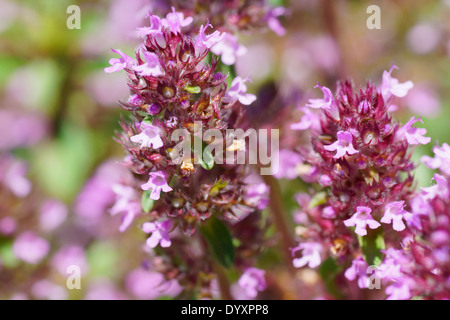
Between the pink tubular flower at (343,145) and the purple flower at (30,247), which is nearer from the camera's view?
the pink tubular flower at (343,145)

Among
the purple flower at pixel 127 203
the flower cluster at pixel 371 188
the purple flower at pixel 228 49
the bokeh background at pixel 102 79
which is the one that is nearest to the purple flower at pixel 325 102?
the flower cluster at pixel 371 188

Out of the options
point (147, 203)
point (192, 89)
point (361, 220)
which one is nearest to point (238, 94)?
point (192, 89)

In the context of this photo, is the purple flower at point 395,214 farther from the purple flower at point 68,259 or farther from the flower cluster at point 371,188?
the purple flower at point 68,259

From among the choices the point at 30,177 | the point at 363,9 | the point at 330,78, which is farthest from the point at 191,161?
the point at 363,9

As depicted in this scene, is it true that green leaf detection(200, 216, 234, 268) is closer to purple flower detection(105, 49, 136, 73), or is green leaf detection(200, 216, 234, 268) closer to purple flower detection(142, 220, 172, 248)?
purple flower detection(142, 220, 172, 248)

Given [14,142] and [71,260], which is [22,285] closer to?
[71,260]

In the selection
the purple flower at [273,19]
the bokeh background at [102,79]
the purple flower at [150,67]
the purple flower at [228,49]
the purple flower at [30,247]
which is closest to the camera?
the purple flower at [150,67]

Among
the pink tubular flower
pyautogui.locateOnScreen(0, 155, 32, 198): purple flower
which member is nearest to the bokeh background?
pyautogui.locateOnScreen(0, 155, 32, 198): purple flower
